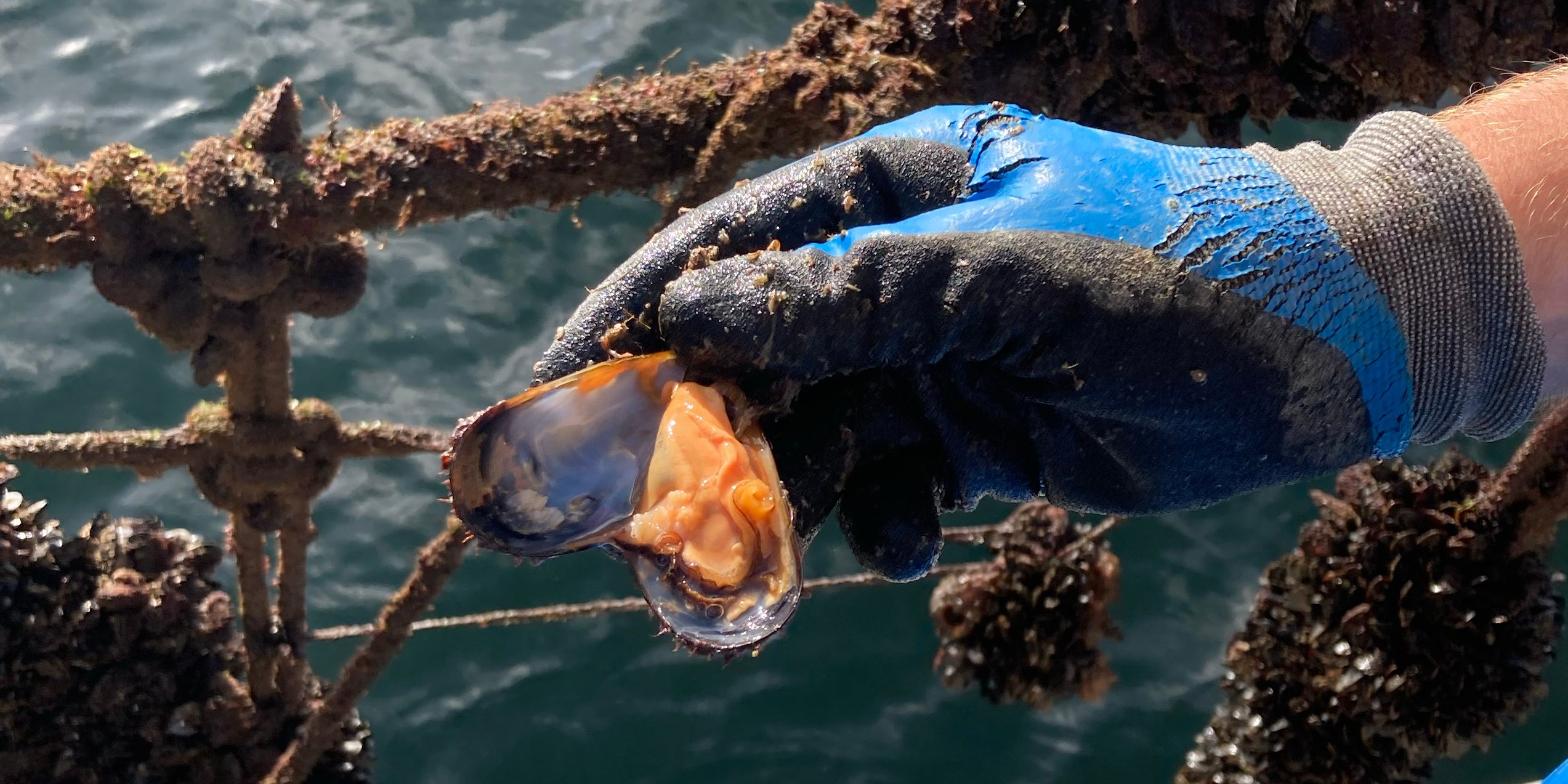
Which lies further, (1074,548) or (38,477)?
(38,477)

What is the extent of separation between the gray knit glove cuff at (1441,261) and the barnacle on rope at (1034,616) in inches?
108

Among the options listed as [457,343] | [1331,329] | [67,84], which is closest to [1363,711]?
[1331,329]

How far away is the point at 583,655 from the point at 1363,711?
332 cm

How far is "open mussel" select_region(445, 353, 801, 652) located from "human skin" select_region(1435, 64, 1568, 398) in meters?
1.28

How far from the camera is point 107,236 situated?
3.08 meters

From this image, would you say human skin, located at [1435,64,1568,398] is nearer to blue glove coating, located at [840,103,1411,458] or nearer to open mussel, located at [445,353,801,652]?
blue glove coating, located at [840,103,1411,458]

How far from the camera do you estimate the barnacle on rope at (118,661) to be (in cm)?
385

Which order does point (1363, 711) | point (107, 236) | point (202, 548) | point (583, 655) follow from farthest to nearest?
point (583, 655), point (202, 548), point (1363, 711), point (107, 236)

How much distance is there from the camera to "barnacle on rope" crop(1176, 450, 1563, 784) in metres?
3.84

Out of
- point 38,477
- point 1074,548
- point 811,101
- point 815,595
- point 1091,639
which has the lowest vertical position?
point 815,595

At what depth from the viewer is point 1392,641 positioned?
3949mm

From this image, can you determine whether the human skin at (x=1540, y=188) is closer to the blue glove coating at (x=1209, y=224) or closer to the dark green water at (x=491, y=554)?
the blue glove coating at (x=1209, y=224)

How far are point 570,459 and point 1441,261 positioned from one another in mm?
1418

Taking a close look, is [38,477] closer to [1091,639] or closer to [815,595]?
[815,595]
